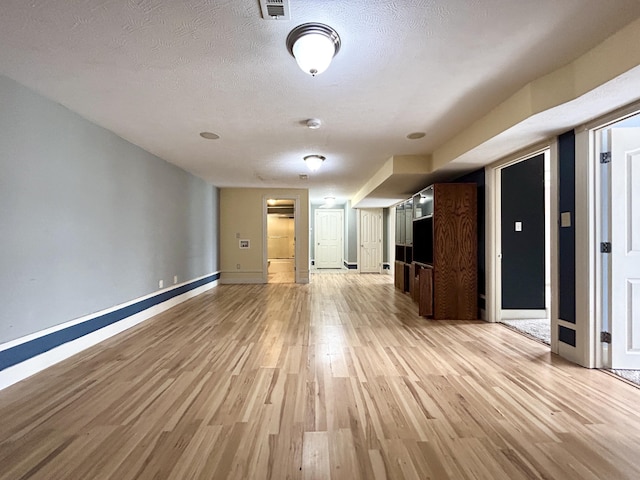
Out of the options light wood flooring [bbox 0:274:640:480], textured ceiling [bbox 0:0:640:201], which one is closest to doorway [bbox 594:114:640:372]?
light wood flooring [bbox 0:274:640:480]

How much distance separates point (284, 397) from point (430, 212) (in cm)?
345

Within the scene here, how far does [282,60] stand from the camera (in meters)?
2.21

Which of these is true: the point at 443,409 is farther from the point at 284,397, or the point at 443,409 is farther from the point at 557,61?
the point at 557,61

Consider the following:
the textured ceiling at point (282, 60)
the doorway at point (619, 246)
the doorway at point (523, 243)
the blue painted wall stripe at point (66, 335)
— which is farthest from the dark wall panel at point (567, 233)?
the blue painted wall stripe at point (66, 335)

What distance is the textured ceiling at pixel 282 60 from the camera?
68.4 inches

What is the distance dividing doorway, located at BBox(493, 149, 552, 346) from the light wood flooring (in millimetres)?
1004

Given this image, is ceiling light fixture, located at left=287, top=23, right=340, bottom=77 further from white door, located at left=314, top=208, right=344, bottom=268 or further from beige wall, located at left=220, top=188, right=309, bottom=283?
white door, located at left=314, top=208, right=344, bottom=268

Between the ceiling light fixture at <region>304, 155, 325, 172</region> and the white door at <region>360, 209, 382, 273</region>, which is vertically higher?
the ceiling light fixture at <region>304, 155, 325, 172</region>

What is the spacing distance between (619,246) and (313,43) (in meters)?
2.92

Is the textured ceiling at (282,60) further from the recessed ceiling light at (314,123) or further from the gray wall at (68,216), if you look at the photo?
the gray wall at (68,216)

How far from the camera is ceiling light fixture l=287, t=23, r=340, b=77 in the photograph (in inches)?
73.6

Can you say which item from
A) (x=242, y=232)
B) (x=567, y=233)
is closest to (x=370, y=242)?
(x=242, y=232)

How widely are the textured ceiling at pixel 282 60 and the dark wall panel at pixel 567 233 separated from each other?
2.63ft

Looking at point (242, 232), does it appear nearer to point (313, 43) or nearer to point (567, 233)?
point (313, 43)
